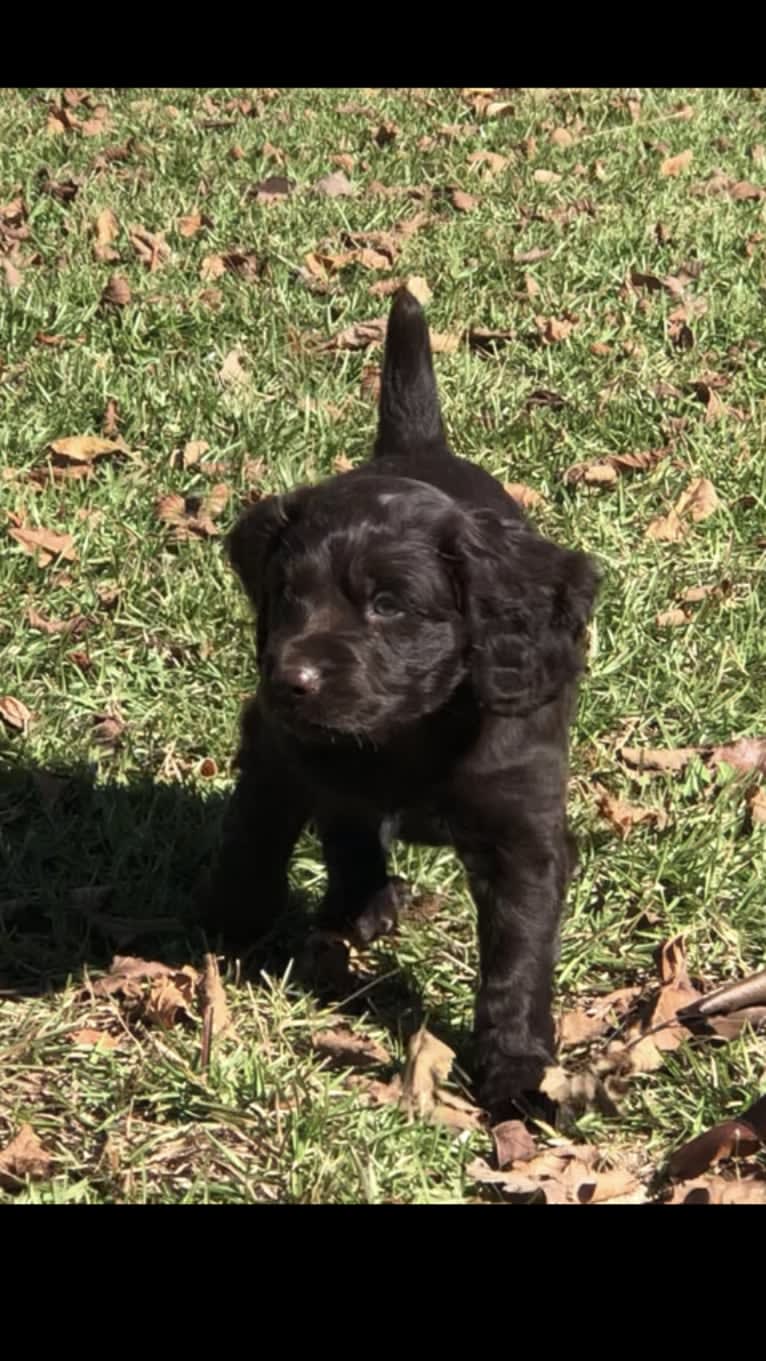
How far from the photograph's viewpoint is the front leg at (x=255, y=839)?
344cm

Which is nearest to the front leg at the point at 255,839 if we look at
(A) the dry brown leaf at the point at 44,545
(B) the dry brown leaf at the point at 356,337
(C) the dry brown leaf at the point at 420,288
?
(A) the dry brown leaf at the point at 44,545

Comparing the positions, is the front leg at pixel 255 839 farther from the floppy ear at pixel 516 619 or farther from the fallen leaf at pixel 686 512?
the fallen leaf at pixel 686 512

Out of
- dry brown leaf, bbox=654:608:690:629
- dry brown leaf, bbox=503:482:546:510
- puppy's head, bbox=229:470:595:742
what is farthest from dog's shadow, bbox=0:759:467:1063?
dry brown leaf, bbox=503:482:546:510

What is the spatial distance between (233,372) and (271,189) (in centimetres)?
229

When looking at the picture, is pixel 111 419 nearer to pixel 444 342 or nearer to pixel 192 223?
pixel 444 342

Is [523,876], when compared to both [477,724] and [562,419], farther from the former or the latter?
[562,419]

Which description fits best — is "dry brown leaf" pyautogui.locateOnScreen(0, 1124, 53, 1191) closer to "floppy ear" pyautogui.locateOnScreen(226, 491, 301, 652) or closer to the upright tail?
"floppy ear" pyautogui.locateOnScreen(226, 491, 301, 652)

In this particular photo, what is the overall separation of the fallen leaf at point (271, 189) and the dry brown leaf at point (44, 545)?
326 cm

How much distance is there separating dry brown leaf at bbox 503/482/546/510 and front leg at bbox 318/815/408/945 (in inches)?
70.5

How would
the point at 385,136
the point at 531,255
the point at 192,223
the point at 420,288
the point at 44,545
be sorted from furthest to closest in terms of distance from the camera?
the point at 385,136, the point at 192,223, the point at 531,255, the point at 420,288, the point at 44,545

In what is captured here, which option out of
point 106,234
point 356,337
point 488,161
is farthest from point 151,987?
point 488,161

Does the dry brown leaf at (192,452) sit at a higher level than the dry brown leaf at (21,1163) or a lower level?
higher

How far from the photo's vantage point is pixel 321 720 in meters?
3.04

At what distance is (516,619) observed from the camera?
323cm
